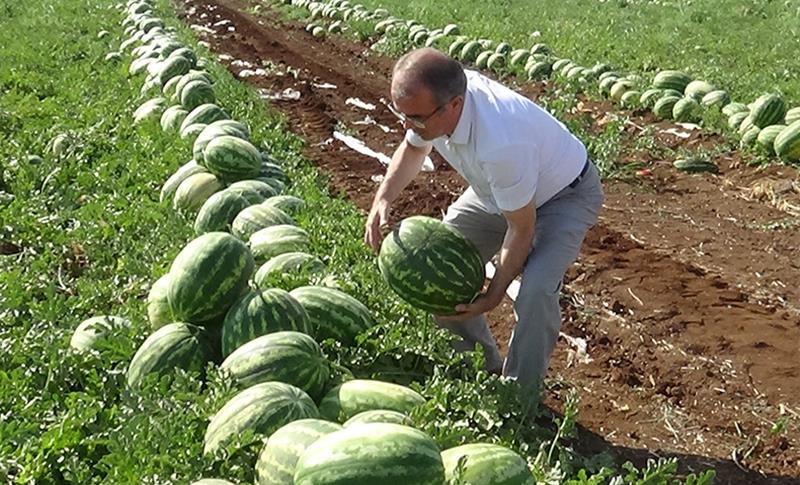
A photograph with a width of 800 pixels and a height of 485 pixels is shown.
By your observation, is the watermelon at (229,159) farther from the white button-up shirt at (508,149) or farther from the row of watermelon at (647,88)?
the row of watermelon at (647,88)

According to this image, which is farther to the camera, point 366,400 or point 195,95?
point 195,95

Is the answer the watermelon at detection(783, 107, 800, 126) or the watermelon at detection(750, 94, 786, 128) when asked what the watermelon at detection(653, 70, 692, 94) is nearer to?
the watermelon at detection(750, 94, 786, 128)

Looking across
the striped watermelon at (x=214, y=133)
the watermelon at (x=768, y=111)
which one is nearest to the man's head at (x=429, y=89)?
the striped watermelon at (x=214, y=133)

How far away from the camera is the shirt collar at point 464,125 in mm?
4027

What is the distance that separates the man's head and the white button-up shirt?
0.45ft

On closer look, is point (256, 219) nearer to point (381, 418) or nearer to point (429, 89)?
point (429, 89)

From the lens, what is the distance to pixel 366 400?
3.48 m

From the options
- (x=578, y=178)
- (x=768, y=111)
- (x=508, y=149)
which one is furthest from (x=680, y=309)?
(x=768, y=111)

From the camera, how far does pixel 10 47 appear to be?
14.5m

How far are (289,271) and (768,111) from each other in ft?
21.0

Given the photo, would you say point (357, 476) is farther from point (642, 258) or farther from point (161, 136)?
point (161, 136)

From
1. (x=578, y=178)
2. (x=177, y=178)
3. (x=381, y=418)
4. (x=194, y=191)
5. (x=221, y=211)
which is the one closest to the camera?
(x=381, y=418)

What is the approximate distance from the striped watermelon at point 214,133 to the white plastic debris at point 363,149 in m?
2.17

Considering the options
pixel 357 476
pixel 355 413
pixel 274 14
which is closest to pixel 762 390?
pixel 355 413
